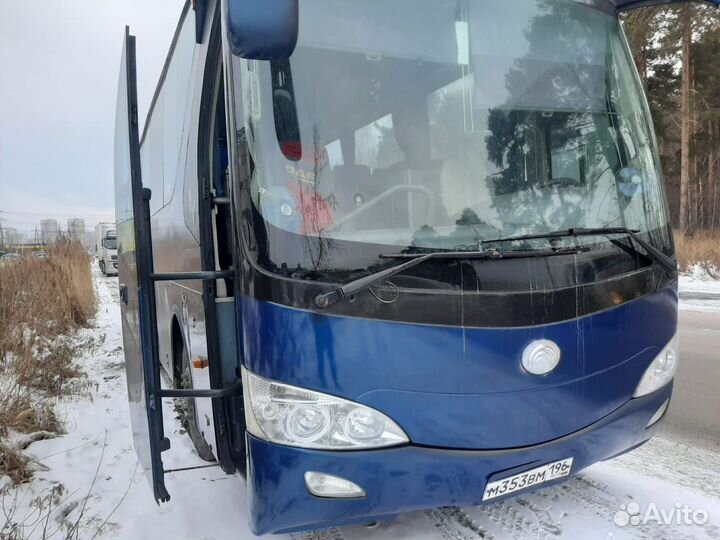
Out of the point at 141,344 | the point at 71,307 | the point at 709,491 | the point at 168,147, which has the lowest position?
the point at 709,491

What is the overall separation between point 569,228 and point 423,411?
962mm

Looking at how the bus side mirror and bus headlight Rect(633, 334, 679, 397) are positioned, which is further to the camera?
bus headlight Rect(633, 334, 679, 397)

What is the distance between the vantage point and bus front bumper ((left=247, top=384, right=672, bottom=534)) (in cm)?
178

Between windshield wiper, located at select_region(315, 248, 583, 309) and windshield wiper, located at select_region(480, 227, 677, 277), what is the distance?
8 cm

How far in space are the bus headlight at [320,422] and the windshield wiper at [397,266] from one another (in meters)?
0.34

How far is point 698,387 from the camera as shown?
472 centimetres

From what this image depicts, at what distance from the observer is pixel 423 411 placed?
1812 millimetres

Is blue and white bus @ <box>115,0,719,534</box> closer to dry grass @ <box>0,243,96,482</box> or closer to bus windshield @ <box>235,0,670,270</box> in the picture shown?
bus windshield @ <box>235,0,670,270</box>


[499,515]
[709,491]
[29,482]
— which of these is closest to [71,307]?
[29,482]

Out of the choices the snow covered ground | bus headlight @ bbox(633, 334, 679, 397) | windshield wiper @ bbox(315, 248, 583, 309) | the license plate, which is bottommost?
the snow covered ground

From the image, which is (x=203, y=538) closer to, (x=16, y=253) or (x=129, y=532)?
(x=129, y=532)

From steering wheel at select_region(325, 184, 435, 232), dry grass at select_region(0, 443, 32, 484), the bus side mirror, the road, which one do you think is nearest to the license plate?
steering wheel at select_region(325, 184, 435, 232)

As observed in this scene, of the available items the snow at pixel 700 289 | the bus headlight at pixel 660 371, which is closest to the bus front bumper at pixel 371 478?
the bus headlight at pixel 660 371

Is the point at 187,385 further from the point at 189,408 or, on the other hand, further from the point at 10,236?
the point at 10,236
